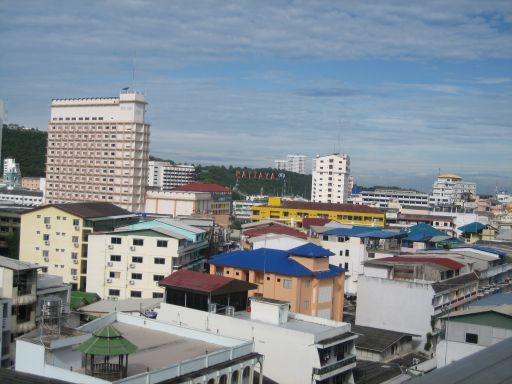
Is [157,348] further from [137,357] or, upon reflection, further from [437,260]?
[437,260]

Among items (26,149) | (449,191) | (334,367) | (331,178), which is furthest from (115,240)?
(449,191)

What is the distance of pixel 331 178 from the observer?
77875mm

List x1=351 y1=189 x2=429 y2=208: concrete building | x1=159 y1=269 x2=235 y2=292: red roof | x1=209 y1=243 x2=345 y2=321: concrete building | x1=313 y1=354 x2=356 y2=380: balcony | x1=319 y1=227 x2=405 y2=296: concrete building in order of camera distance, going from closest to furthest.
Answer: x1=313 y1=354 x2=356 y2=380: balcony, x1=159 y1=269 x2=235 y2=292: red roof, x1=209 y1=243 x2=345 y2=321: concrete building, x1=319 y1=227 x2=405 y2=296: concrete building, x1=351 y1=189 x2=429 y2=208: concrete building

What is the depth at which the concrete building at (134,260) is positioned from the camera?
84.1 feet

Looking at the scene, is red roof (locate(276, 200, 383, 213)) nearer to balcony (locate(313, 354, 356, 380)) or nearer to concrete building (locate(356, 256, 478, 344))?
concrete building (locate(356, 256, 478, 344))

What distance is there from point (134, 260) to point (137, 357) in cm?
1426

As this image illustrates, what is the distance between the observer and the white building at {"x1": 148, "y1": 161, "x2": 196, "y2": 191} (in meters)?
100

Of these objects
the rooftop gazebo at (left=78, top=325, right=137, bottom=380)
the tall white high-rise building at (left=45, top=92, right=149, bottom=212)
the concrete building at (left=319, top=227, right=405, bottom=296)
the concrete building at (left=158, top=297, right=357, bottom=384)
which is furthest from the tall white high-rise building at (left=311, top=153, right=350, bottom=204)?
the rooftop gazebo at (left=78, top=325, right=137, bottom=380)

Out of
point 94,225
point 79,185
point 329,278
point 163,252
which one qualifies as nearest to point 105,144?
point 79,185

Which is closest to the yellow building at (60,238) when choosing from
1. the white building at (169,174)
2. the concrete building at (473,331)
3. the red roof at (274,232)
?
the red roof at (274,232)

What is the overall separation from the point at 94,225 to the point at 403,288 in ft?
48.1

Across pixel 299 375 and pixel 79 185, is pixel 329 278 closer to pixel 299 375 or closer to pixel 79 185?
pixel 299 375

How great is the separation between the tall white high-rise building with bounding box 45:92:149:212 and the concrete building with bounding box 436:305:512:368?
35701 mm

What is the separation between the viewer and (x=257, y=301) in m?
16.3
